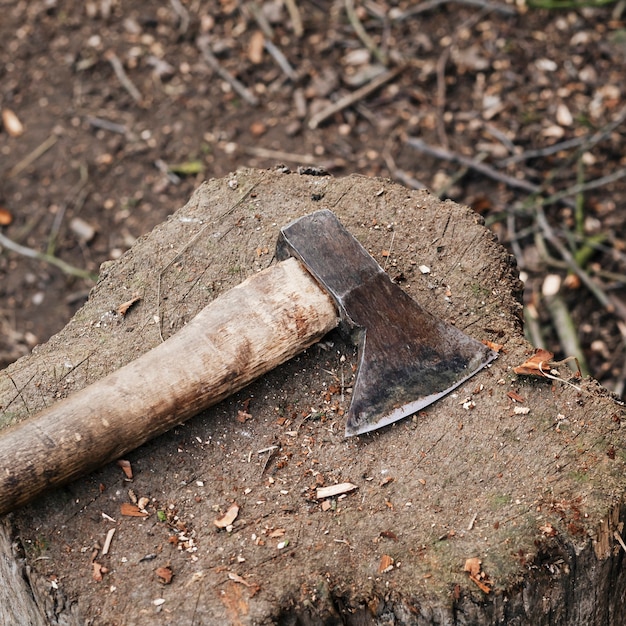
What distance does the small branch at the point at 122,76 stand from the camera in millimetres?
5027

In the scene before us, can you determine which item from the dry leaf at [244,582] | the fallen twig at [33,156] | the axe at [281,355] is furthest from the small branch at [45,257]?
the dry leaf at [244,582]

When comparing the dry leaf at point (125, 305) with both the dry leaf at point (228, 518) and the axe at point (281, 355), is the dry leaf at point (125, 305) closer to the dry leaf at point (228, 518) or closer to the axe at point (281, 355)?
the axe at point (281, 355)

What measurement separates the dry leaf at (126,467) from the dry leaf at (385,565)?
730 millimetres

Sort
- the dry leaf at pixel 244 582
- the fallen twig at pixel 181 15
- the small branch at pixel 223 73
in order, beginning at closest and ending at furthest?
the dry leaf at pixel 244 582 < the small branch at pixel 223 73 < the fallen twig at pixel 181 15

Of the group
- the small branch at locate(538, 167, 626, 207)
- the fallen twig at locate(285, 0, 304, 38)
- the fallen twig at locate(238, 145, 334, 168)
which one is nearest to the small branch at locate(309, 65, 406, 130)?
the fallen twig at locate(238, 145, 334, 168)

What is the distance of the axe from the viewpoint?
203 cm

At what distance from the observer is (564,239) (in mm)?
4387

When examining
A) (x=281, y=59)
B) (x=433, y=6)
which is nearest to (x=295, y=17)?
(x=281, y=59)

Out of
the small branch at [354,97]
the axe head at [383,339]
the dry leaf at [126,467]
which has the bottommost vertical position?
the small branch at [354,97]

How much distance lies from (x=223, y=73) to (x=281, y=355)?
330cm

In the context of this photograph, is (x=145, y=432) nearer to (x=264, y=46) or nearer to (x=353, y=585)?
(x=353, y=585)

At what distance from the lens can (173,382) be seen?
2098mm

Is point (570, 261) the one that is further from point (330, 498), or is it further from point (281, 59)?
point (330, 498)

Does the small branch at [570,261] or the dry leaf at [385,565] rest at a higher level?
the dry leaf at [385,565]
